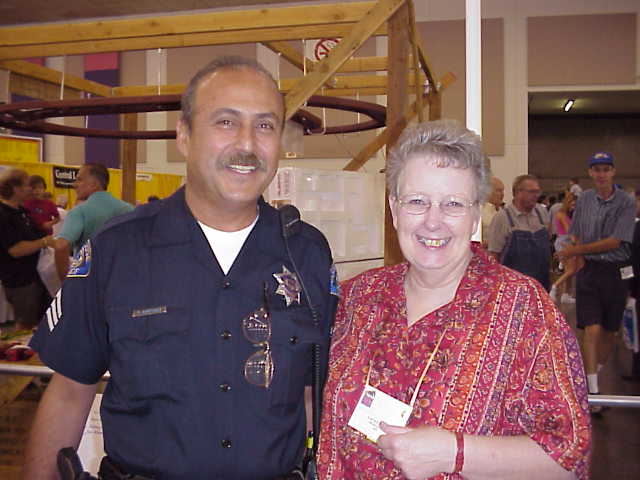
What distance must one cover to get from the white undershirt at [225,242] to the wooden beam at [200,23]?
198cm

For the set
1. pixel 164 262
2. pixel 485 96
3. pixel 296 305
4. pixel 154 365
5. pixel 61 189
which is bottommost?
pixel 154 365

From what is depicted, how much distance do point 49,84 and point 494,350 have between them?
199 inches

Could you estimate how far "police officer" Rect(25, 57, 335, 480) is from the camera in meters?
1.53

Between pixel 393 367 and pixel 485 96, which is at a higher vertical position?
pixel 485 96

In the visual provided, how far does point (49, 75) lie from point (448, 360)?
4893 millimetres

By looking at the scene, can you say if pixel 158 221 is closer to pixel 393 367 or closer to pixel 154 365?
pixel 154 365

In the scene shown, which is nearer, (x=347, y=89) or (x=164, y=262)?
(x=164, y=262)

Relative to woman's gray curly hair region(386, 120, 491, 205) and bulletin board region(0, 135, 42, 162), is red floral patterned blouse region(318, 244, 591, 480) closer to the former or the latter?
woman's gray curly hair region(386, 120, 491, 205)

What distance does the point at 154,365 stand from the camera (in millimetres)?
1551

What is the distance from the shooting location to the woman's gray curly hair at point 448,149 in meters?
1.55

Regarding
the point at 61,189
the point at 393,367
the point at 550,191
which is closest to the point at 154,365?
the point at 393,367

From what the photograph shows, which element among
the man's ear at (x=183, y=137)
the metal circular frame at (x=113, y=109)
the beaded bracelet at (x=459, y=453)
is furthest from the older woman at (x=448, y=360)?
the metal circular frame at (x=113, y=109)

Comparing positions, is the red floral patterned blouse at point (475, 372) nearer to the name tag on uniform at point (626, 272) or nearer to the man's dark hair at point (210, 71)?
the man's dark hair at point (210, 71)

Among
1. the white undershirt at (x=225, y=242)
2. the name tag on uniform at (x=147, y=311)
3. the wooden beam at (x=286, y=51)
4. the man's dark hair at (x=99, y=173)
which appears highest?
the wooden beam at (x=286, y=51)
